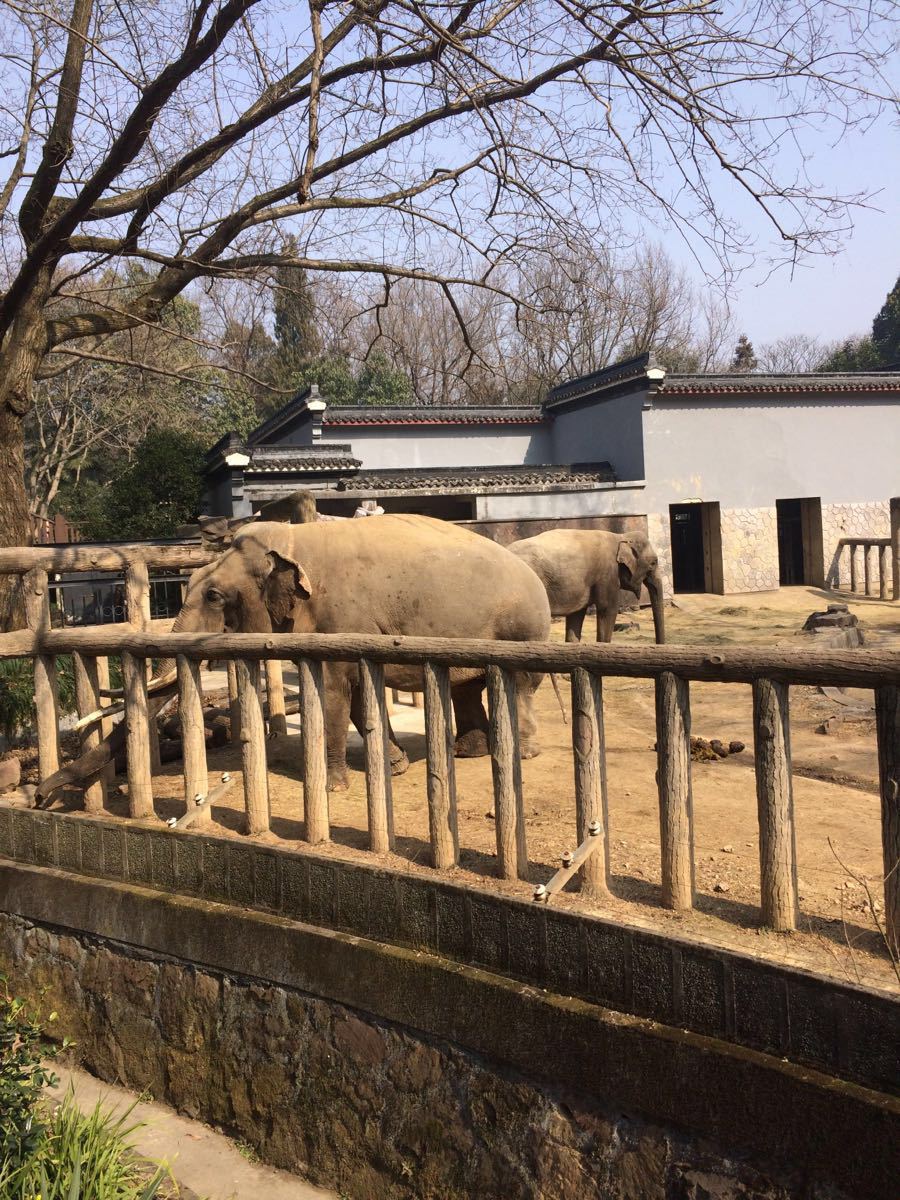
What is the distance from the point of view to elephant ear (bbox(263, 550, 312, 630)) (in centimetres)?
664

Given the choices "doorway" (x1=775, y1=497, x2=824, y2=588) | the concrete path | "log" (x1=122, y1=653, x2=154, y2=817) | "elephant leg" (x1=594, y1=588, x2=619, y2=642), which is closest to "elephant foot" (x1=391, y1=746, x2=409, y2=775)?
"log" (x1=122, y1=653, x2=154, y2=817)

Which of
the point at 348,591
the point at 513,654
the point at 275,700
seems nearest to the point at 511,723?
the point at 513,654

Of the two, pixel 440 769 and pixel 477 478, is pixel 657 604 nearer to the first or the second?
pixel 477 478

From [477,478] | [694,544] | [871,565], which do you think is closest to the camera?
[477,478]

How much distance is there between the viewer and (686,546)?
24.8 metres

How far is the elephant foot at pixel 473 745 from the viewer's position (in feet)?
24.6

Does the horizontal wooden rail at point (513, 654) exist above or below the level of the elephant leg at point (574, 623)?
above

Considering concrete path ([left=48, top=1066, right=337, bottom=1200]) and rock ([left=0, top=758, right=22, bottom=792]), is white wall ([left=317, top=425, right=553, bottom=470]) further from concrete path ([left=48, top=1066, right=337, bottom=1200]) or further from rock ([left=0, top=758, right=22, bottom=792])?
concrete path ([left=48, top=1066, right=337, bottom=1200])

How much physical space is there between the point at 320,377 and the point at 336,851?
2870cm

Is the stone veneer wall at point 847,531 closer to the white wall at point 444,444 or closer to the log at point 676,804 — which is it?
the white wall at point 444,444

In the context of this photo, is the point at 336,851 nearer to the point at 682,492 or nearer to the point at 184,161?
the point at 184,161

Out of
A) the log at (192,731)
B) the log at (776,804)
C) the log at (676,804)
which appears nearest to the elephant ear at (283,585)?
the log at (192,731)

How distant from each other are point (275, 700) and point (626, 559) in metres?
6.98

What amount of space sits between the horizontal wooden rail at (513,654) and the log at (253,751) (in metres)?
0.15
